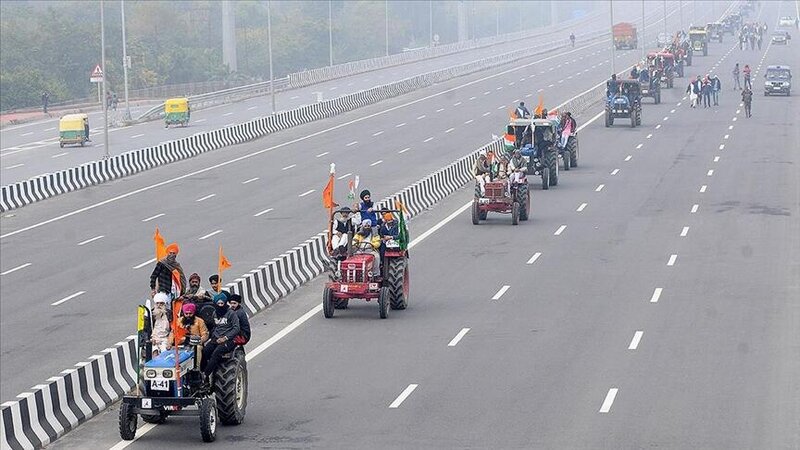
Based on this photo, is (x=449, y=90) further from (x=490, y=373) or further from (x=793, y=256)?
(x=490, y=373)

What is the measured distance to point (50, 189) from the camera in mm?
59000

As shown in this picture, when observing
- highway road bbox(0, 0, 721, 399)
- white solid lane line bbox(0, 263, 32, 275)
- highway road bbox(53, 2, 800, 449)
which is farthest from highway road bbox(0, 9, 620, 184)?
highway road bbox(53, 2, 800, 449)

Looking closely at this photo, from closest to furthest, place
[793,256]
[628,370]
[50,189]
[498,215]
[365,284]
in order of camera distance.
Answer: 1. [628,370]
2. [365,284]
3. [793,256]
4. [498,215]
5. [50,189]

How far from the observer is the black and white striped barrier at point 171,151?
190ft

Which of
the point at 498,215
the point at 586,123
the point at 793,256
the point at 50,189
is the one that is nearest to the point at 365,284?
the point at 793,256

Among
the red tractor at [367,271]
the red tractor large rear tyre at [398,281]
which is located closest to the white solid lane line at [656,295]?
the red tractor large rear tyre at [398,281]

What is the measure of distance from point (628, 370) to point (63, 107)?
286 ft

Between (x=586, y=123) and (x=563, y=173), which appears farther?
(x=586, y=123)

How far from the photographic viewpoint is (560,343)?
29.9 m

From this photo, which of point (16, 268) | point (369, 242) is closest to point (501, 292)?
point (369, 242)

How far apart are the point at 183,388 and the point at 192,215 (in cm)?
3049

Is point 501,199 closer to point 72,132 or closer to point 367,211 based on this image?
point 367,211

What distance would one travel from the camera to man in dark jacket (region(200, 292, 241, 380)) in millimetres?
22486

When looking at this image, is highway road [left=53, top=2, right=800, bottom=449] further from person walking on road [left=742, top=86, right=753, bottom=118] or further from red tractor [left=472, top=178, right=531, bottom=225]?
person walking on road [left=742, top=86, right=753, bottom=118]
